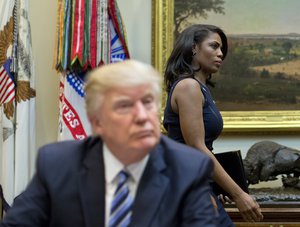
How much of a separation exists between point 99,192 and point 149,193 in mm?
143


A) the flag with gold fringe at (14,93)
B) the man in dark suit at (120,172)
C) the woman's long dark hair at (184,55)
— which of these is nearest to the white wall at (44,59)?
the flag with gold fringe at (14,93)

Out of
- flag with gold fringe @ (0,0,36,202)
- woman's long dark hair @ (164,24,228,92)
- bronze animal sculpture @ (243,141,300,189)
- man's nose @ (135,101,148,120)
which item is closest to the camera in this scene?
man's nose @ (135,101,148,120)

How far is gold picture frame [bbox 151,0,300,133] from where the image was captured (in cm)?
426

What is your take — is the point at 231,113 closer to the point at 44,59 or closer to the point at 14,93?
the point at 44,59

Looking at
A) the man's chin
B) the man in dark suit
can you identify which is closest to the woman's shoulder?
the man in dark suit

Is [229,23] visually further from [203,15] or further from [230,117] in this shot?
[230,117]

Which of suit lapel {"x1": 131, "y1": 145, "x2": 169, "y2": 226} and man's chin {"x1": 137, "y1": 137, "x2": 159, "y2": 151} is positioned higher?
man's chin {"x1": 137, "y1": 137, "x2": 159, "y2": 151}

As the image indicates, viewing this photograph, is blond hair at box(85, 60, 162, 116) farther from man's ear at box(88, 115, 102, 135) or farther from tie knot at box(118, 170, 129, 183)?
tie knot at box(118, 170, 129, 183)

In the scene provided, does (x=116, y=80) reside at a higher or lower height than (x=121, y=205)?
higher

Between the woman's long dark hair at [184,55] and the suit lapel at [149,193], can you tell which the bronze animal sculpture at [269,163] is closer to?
the woman's long dark hair at [184,55]

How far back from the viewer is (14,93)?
4.01m

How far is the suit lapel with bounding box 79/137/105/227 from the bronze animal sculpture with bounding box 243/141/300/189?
232cm

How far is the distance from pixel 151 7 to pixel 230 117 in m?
1.11

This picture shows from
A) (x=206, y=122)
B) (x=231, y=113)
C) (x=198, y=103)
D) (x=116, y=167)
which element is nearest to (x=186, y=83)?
(x=198, y=103)
